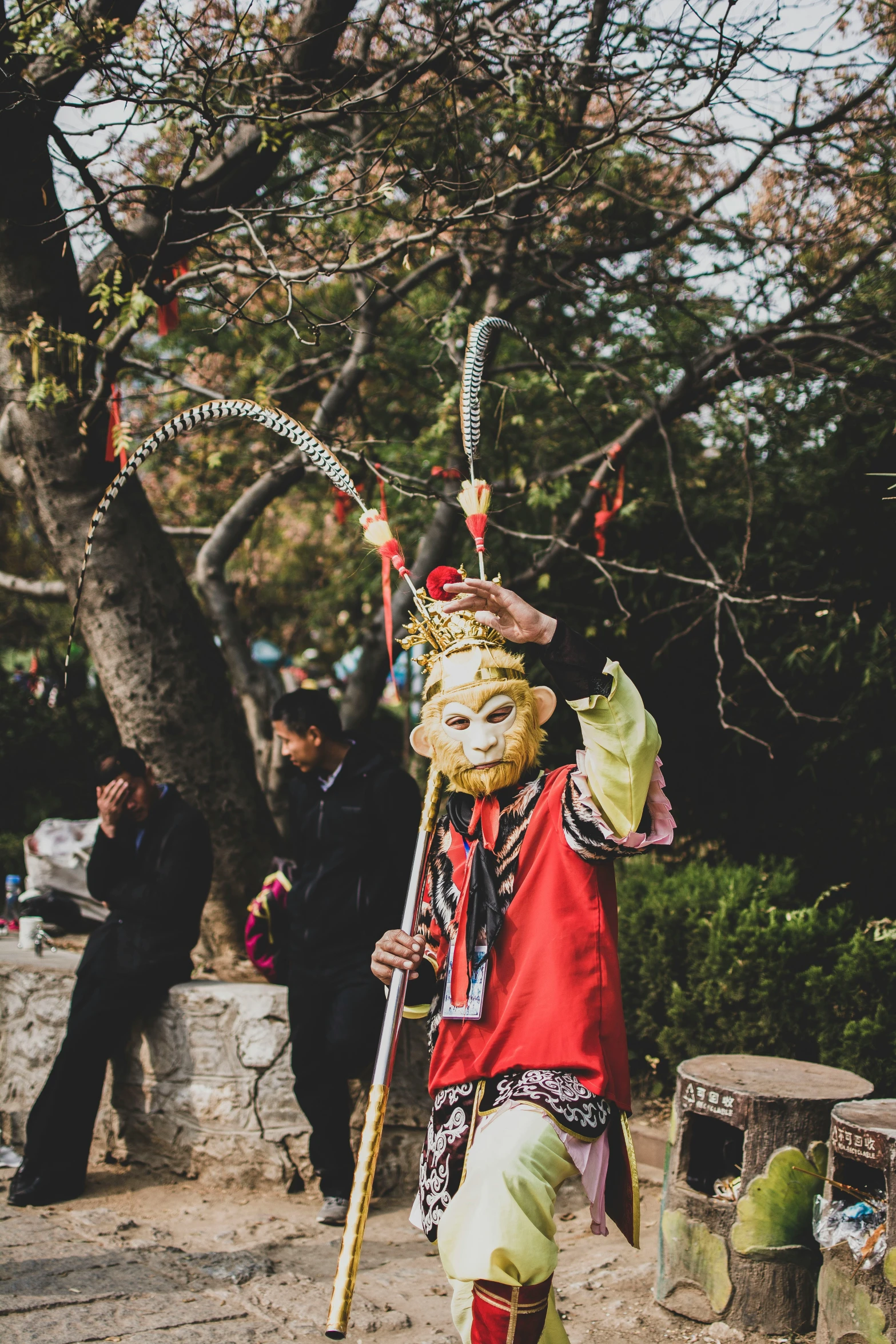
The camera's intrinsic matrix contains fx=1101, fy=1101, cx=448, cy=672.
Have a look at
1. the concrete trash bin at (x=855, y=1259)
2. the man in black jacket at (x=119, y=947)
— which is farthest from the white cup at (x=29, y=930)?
the concrete trash bin at (x=855, y=1259)

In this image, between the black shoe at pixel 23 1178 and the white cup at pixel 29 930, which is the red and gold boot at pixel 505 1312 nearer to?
the black shoe at pixel 23 1178

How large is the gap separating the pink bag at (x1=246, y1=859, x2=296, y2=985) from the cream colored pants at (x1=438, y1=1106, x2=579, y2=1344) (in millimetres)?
2357

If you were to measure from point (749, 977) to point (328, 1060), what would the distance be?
1690mm

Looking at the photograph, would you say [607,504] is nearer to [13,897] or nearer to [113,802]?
[113,802]

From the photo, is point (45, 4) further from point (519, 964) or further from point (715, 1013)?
point (715, 1013)

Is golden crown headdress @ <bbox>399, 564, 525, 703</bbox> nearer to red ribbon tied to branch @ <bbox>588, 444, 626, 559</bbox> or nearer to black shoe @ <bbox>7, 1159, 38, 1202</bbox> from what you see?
red ribbon tied to branch @ <bbox>588, 444, 626, 559</bbox>

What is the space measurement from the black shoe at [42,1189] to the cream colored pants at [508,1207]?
2597 millimetres

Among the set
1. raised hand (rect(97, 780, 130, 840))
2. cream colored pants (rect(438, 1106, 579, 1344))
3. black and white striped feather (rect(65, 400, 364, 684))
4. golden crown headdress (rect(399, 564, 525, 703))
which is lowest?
cream colored pants (rect(438, 1106, 579, 1344))

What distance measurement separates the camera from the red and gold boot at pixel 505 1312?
222 centimetres

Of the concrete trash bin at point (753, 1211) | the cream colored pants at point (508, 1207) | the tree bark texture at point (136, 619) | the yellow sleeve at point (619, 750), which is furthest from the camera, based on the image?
the tree bark texture at point (136, 619)

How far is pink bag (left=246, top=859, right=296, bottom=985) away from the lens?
466 cm

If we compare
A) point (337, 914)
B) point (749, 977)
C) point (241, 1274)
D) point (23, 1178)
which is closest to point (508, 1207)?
point (241, 1274)

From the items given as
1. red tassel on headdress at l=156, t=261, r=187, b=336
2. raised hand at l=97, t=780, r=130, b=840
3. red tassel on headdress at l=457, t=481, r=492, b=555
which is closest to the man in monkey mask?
red tassel on headdress at l=457, t=481, r=492, b=555

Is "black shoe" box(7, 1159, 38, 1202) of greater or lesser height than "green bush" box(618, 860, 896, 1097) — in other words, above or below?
below
